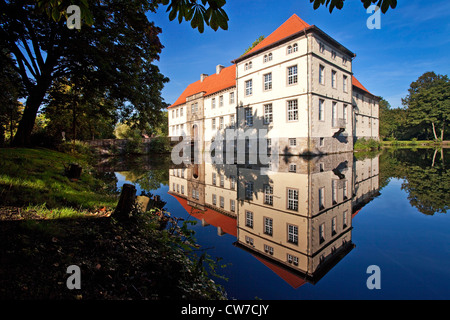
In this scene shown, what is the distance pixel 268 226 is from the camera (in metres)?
4.16

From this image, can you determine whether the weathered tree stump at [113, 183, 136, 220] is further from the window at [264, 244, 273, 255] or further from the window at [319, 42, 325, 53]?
the window at [319, 42, 325, 53]

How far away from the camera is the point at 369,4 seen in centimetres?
250

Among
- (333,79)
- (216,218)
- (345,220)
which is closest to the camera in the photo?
(345,220)

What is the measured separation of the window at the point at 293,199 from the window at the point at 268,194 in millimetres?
485

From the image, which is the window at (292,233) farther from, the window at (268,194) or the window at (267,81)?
the window at (267,81)

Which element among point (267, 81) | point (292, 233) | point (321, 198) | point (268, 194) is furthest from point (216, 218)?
point (267, 81)

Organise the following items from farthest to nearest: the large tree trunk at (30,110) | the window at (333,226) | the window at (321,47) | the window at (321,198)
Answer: the window at (321,47)
the large tree trunk at (30,110)
the window at (321,198)
the window at (333,226)

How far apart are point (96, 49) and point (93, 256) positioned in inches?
376

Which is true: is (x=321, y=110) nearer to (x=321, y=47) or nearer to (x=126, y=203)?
Answer: (x=321, y=47)

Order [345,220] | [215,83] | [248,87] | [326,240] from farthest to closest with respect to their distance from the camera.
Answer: [215,83] < [248,87] < [345,220] < [326,240]

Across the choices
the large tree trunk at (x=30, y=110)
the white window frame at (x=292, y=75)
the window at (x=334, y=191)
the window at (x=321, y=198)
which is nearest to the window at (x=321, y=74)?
the white window frame at (x=292, y=75)

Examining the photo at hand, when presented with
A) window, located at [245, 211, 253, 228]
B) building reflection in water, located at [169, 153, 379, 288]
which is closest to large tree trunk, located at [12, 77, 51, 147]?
building reflection in water, located at [169, 153, 379, 288]

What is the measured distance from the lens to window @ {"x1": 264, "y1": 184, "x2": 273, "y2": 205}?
5.67 meters

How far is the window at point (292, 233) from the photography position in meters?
3.52
